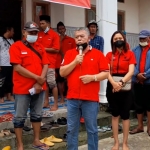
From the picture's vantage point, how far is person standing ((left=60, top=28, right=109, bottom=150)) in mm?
3789

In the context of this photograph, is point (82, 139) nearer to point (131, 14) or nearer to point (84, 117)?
point (84, 117)

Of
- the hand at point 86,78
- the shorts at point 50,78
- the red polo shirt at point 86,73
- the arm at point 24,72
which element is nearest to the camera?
the hand at point 86,78

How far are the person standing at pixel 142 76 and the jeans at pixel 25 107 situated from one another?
212 cm

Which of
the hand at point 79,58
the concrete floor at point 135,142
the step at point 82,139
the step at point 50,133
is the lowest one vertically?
the concrete floor at point 135,142

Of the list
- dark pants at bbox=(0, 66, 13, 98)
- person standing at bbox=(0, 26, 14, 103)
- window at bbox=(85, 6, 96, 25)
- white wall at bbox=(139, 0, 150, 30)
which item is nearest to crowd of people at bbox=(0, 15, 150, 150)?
person standing at bbox=(0, 26, 14, 103)

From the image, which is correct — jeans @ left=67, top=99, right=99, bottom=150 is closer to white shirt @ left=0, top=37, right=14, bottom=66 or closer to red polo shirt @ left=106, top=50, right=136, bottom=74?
red polo shirt @ left=106, top=50, right=136, bottom=74

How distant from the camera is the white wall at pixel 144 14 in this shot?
404 inches

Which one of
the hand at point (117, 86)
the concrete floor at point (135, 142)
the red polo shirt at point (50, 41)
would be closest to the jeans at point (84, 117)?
the hand at point (117, 86)

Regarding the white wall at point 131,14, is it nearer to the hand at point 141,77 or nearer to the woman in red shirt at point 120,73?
the hand at point 141,77

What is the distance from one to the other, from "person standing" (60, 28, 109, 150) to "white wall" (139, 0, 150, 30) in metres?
6.88

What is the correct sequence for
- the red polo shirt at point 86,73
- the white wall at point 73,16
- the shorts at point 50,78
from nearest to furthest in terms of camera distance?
the red polo shirt at point 86,73
the shorts at point 50,78
the white wall at point 73,16

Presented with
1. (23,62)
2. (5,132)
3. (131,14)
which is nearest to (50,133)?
(5,132)

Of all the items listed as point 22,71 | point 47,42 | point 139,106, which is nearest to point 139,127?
point 139,106

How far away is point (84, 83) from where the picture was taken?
3777 mm
